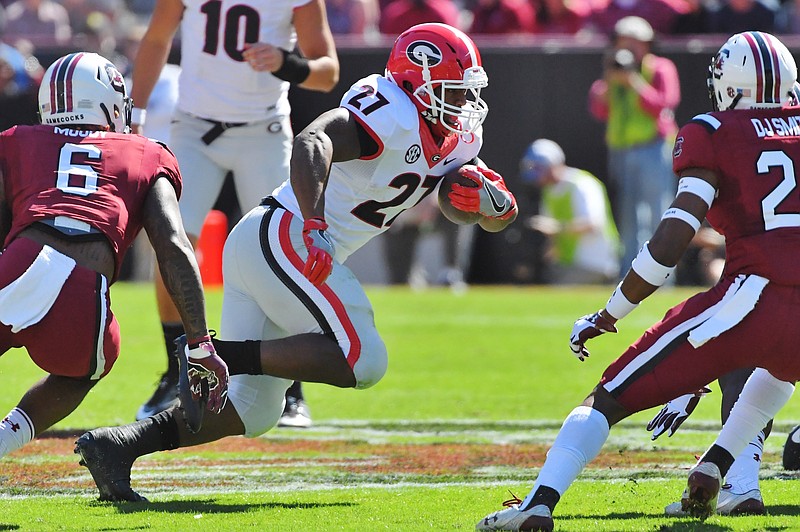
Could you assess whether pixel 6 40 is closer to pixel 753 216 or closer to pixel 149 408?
pixel 149 408

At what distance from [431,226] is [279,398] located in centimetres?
794

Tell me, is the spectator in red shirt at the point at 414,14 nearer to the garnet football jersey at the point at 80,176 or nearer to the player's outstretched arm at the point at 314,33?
the player's outstretched arm at the point at 314,33

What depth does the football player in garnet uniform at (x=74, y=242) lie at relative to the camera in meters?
3.81

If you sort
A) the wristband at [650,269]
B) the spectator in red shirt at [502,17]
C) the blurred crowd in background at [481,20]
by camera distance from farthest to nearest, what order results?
the spectator in red shirt at [502,17] → the blurred crowd in background at [481,20] → the wristband at [650,269]

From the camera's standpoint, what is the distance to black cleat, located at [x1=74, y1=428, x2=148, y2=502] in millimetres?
4094

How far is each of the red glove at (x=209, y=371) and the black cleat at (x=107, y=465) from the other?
1.36ft

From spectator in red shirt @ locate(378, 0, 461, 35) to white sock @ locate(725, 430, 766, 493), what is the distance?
781 cm

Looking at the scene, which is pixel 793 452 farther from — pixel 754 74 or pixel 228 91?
pixel 228 91

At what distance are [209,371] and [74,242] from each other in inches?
21.9

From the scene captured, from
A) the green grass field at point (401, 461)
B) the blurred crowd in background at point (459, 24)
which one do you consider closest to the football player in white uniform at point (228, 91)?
the green grass field at point (401, 461)

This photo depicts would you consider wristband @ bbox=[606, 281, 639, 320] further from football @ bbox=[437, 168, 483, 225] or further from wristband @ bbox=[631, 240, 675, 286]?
football @ bbox=[437, 168, 483, 225]

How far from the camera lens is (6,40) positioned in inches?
482

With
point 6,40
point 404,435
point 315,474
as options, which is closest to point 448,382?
point 404,435

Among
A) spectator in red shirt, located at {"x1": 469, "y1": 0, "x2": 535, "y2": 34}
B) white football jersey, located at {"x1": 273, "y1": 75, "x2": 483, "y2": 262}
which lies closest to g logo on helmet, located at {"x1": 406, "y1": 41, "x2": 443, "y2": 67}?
white football jersey, located at {"x1": 273, "y1": 75, "x2": 483, "y2": 262}
